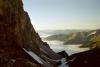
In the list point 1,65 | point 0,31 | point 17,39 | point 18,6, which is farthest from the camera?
point 18,6

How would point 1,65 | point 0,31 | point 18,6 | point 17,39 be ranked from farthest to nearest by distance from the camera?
point 18,6 → point 17,39 → point 0,31 → point 1,65

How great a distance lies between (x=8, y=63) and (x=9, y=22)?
1143 cm

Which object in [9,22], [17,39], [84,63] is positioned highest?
[9,22]

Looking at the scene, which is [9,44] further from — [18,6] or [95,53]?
[95,53]

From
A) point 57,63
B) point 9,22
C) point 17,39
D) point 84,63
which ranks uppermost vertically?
point 9,22

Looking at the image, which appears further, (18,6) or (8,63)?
(18,6)

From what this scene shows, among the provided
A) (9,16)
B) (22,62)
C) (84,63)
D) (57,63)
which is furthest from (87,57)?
(9,16)

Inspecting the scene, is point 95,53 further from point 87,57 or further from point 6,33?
point 6,33

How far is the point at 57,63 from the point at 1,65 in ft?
61.7

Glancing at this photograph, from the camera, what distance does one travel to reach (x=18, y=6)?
48.3m

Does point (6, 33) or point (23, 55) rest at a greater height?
point (6, 33)

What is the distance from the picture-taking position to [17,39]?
43.7 meters

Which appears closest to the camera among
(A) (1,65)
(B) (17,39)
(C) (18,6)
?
(A) (1,65)

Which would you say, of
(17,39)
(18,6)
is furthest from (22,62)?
(18,6)
